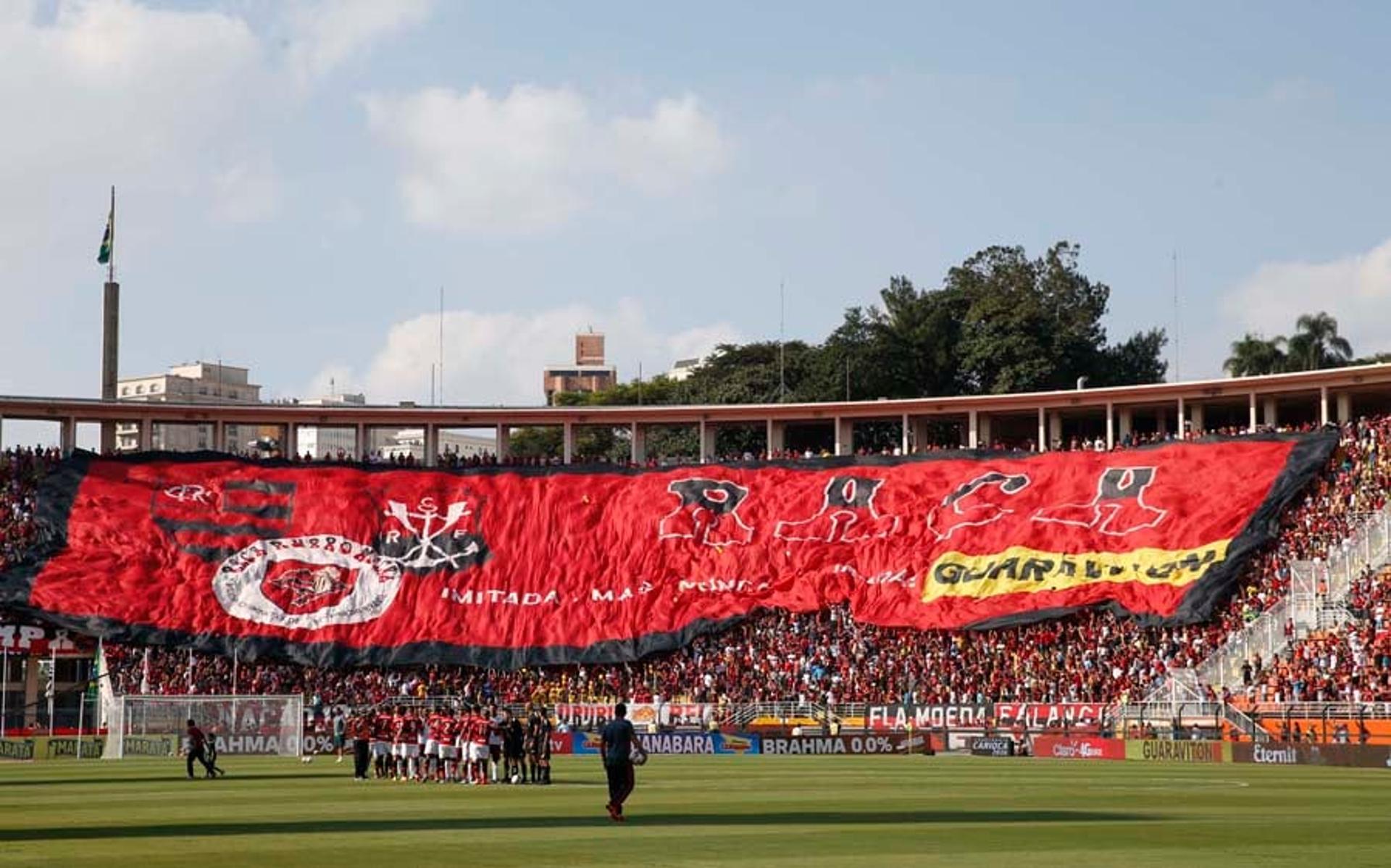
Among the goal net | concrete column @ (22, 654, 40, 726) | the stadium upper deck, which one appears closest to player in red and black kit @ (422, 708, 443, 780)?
the goal net

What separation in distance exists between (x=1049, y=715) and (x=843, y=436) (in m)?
30.9

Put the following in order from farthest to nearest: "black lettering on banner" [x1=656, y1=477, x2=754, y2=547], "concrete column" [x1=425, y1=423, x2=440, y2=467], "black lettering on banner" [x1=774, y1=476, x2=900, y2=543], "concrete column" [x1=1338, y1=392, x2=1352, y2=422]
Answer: "concrete column" [x1=425, y1=423, x2=440, y2=467] → "black lettering on banner" [x1=656, y1=477, x2=754, y2=547] → "black lettering on banner" [x1=774, y1=476, x2=900, y2=543] → "concrete column" [x1=1338, y1=392, x2=1352, y2=422]

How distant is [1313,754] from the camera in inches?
1885

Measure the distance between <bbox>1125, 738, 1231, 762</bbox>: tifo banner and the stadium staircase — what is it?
3940 millimetres

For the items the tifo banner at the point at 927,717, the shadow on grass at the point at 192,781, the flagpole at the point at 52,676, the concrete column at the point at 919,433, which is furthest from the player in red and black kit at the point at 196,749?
the concrete column at the point at 919,433

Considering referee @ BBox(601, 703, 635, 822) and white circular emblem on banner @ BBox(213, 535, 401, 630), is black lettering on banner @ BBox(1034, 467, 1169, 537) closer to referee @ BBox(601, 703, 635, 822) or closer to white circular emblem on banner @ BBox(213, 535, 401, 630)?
white circular emblem on banner @ BBox(213, 535, 401, 630)

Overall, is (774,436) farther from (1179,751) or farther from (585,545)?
(1179,751)

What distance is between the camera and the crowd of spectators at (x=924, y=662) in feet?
194

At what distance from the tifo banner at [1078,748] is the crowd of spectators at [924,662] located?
16.3 feet

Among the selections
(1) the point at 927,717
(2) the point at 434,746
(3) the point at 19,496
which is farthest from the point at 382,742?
(3) the point at 19,496


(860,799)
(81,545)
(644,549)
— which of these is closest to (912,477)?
(644,549)

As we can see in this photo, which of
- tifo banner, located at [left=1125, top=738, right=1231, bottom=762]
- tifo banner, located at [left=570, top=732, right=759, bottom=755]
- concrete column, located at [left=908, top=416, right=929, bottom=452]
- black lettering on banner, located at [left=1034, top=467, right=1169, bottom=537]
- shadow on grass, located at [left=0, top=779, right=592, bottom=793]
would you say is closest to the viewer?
shadow on grass, located at [left=0, top=779, right=592, bottom=793]

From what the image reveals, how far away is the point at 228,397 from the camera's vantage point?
647 ft

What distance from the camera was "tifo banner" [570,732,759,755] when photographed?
5981cm
